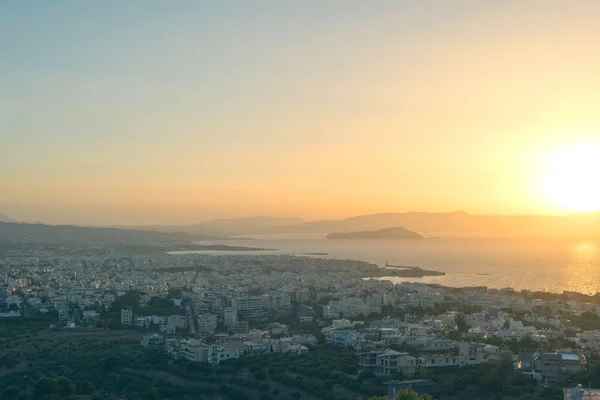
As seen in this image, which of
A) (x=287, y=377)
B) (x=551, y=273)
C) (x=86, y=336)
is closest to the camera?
(x=287, y=377)

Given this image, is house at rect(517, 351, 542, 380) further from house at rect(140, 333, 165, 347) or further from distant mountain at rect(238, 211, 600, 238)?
distant mountain at rect(238, 211, 600, 238)

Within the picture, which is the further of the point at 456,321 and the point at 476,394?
the point at 456,321

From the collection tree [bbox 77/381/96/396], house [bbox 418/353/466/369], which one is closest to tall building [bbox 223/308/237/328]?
tree [bbox 77/381/96/396]

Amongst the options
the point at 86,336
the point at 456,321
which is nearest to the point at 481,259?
the point at 456,321

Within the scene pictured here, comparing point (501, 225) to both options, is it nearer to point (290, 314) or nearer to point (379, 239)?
point (379, 239)

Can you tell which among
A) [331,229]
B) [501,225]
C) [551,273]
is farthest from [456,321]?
[501,225]

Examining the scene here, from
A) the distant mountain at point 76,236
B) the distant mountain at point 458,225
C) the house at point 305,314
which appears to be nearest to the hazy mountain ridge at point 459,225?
the distant mountain at point 458,225

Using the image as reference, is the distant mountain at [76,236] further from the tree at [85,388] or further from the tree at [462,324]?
the tree at [85,388]

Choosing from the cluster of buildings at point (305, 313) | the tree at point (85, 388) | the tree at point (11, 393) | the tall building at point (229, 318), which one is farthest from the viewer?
the tall building at point (229, 318)

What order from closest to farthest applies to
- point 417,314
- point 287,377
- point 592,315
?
point 287,377, point 592,315, point 417,314

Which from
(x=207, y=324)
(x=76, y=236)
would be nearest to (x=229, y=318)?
(x=207, y=324)

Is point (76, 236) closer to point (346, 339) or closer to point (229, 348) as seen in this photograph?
point (229, 348)
